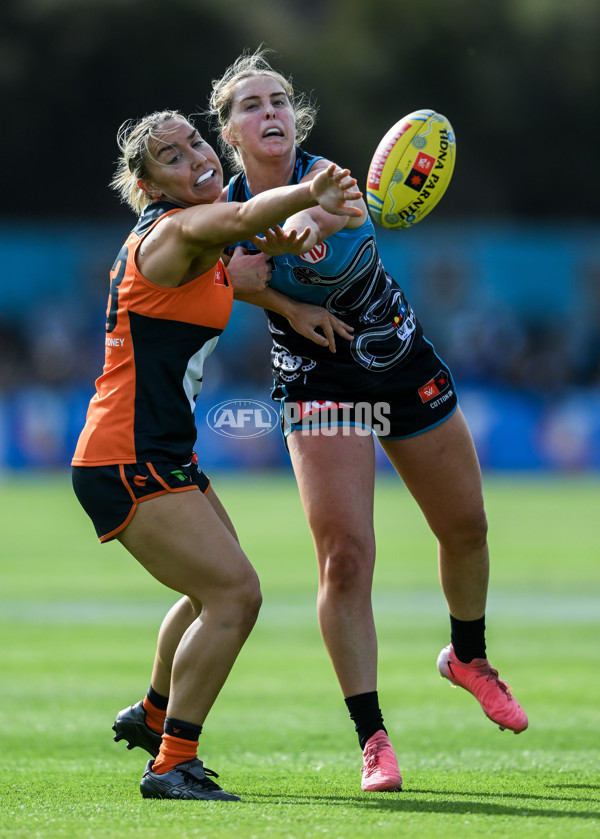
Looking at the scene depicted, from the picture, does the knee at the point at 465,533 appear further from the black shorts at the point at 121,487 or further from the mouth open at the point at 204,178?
the mouth open at the point at 204,178

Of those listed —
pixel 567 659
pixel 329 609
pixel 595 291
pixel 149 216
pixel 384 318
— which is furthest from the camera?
pixel 595 291

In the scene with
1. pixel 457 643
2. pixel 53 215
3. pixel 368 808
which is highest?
pixel 53 215

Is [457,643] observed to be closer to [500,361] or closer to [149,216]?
[149,216]

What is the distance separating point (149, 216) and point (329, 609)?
1660 millimetres

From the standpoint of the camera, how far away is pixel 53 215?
117 feet

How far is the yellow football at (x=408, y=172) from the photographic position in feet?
17.4

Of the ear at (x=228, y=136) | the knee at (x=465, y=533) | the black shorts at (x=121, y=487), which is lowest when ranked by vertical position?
the knee at (x=465, y=533)

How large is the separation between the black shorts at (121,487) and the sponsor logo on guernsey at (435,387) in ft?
3.92

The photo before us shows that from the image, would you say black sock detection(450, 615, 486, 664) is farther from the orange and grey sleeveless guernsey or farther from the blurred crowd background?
the blurred crowd background

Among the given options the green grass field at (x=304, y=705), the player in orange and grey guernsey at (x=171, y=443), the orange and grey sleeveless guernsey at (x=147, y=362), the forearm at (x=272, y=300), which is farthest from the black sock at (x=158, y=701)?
the forearm at (x=272, y=300)

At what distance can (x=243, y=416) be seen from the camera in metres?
5.68

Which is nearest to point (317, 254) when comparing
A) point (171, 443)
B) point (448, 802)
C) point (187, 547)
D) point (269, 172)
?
point (269, 172)

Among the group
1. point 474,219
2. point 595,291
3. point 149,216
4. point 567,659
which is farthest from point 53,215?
point 149,216

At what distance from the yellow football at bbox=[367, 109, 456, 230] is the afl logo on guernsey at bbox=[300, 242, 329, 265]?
0.32m
